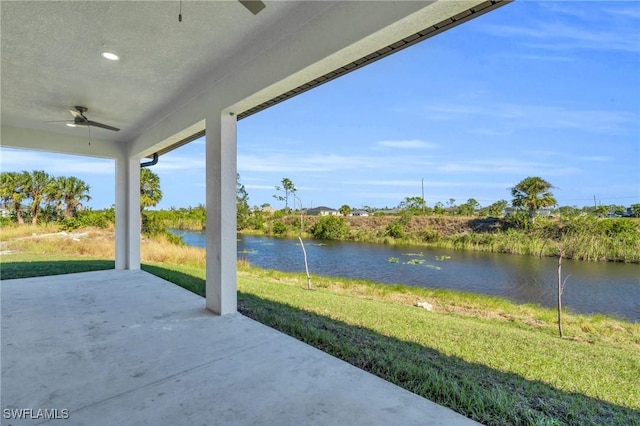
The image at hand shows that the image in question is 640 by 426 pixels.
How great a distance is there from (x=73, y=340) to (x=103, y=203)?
12.6 m

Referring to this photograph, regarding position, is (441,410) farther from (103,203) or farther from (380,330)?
(103,203)

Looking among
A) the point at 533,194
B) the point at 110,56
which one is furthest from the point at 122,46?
the point at 533,194

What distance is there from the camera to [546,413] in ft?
→ 5.43

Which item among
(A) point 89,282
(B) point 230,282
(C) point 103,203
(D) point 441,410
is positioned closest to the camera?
(D) point 441,410

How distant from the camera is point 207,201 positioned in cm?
335

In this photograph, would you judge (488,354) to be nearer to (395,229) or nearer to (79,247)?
(79,247)

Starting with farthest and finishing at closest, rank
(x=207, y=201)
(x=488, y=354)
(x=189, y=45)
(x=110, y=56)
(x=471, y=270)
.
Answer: (x=471, y=270), (x=207, y=201), (x=488, y=354), (x=110, y=56), (x=189, y=45)

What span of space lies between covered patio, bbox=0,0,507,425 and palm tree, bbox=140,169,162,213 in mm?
9808

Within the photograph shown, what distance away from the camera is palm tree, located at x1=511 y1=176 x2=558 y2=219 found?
7.43m

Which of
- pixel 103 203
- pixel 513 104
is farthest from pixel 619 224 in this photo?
pixel 103 203

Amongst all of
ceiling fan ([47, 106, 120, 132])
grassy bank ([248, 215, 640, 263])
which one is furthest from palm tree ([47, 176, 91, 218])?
ceiling fan ([47, 106, 120, 132])

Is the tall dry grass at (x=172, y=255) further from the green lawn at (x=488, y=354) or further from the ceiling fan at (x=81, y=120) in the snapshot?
the ceiling fan at (x=81, y=120)

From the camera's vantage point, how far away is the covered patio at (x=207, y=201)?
5.44 ft

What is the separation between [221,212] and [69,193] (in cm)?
1393
